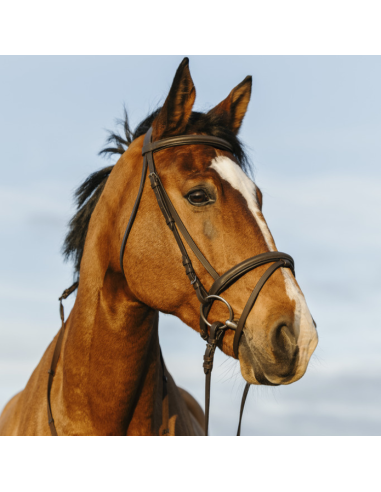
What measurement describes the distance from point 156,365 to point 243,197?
157 cm

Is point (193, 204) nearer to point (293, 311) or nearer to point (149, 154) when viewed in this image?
point (149, 154)

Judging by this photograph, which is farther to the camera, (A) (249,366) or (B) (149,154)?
(B) (149,154)

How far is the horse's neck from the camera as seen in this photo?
3385 millimetres

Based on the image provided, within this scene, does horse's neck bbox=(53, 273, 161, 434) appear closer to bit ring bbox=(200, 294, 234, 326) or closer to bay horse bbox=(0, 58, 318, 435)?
bay horse bbox=(0, 58, 318, 435)

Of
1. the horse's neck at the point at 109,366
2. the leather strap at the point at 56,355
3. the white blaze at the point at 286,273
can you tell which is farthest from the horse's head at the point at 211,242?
the leather strap at the point at 56,355

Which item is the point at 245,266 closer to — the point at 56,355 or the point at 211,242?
the point at 211,242

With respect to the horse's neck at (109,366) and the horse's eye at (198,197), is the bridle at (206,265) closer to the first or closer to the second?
the horse's eye at (198,197)

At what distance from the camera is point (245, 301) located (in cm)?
284

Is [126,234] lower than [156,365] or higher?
higher

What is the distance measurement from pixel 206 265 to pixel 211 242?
0.15 meters

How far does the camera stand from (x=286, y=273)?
2.79 metres

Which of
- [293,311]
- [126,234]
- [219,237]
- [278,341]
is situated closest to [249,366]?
[278,341]

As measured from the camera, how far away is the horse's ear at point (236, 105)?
157 inches

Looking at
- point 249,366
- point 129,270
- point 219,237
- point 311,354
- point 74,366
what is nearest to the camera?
point 311,354
